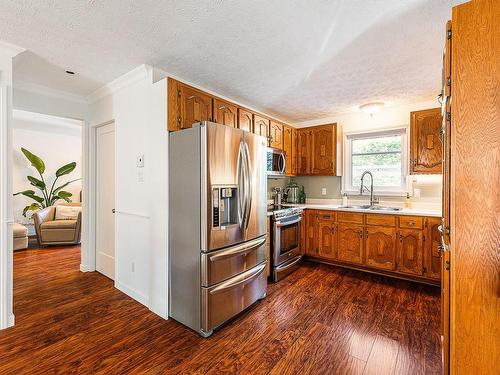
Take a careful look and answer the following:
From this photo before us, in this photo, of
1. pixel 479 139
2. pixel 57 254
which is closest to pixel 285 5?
pixel 479 139

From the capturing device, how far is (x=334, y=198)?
4.46 meters

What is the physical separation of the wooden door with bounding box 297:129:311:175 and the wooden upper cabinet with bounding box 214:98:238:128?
171 cm

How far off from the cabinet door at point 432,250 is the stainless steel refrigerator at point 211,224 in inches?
87.5

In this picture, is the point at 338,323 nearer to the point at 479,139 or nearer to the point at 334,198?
the point at 479,139

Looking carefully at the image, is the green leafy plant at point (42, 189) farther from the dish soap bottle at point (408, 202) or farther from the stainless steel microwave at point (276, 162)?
the dish soap bottle at point (408, 202)

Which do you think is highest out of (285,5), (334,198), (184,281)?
(285,5)

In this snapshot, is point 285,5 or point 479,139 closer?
point 479,139

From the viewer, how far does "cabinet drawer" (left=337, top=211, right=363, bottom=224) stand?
3.58 meters

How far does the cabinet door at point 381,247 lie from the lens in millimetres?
3350

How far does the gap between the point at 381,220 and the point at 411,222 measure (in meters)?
0.34

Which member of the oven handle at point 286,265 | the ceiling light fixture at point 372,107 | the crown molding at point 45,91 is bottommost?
the oven handle at point 286,265

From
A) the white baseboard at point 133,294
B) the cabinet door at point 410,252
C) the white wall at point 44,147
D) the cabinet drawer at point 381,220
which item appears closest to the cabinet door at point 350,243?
the cabinet drawer at point 381,220

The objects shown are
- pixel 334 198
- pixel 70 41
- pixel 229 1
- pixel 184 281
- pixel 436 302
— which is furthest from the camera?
pixel 334 198

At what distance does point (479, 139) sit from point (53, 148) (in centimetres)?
771
